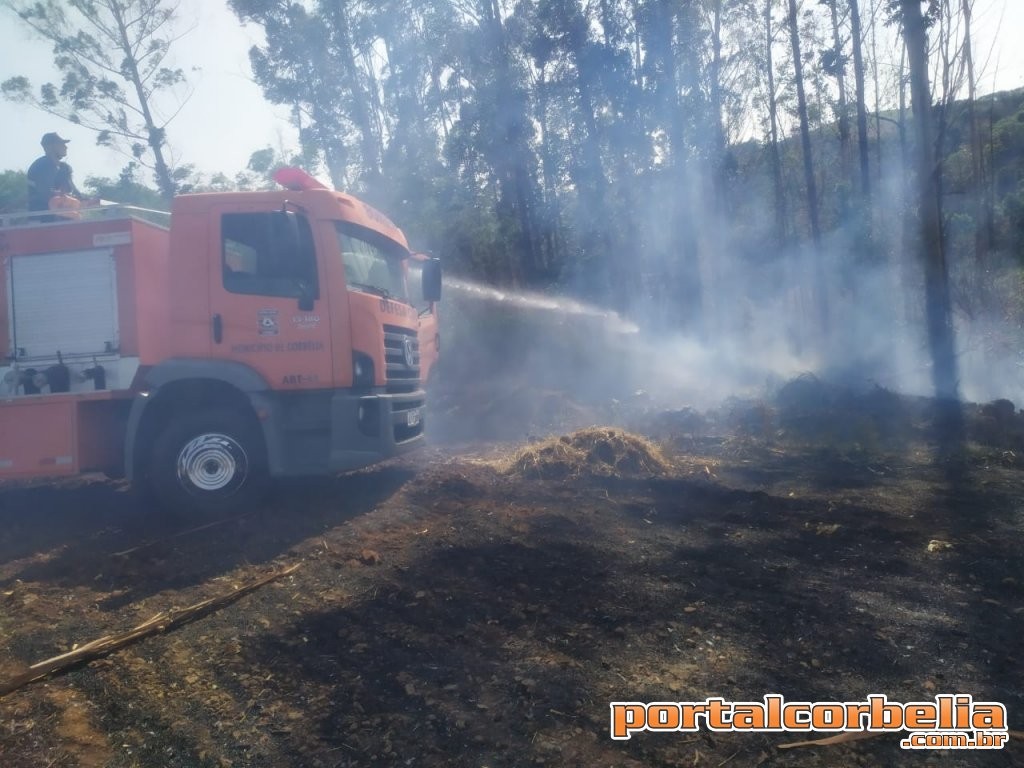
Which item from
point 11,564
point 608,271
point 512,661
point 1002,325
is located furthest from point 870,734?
point 608,271

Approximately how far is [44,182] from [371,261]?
13.4ft

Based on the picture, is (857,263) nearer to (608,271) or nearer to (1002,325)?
(1002,325)

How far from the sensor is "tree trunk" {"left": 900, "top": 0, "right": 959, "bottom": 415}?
43.5 ft

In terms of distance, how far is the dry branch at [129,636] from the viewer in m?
4.03

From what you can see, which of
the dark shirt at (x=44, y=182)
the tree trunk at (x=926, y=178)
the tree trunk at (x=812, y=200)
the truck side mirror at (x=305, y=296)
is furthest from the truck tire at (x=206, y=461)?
the tree trunk at (x=812, y=200)

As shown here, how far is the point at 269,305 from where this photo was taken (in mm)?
7156

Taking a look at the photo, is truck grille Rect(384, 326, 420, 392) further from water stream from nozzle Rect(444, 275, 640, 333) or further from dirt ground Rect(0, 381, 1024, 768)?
water stream from nozzle Rect(444, 275, 640, 333)

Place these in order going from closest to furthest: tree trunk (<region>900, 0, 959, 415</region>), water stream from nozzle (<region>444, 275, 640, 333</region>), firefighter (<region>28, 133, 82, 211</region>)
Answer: firefighter (<region>28, 133, 82, 211</region>) < tree trunk (<region>900, 0, 959, 415</region>) < water stream from nozzle (<region>444, 275, 640, 333</region>)

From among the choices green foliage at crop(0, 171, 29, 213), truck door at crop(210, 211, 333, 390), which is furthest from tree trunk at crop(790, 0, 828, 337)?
green foliage at crop(0, 171, 29, 213)

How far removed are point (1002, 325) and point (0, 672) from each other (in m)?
19.2

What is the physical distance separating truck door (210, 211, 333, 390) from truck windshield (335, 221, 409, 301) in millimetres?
378

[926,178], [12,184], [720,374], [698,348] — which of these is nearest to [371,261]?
[926,178]

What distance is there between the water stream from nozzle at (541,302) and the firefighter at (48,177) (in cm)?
1102

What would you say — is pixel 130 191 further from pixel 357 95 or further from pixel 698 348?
pixel 698 348
